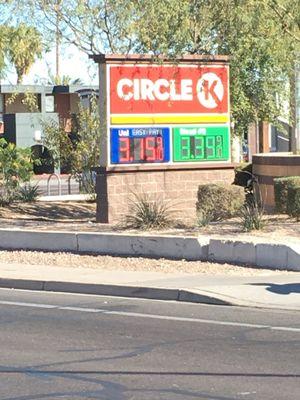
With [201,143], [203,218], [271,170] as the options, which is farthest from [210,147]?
[203,218]

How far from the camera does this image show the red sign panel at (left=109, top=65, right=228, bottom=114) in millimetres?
18875

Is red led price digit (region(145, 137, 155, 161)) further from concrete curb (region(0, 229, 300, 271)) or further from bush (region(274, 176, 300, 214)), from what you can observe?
concrete curb (region(0, 229, 300, 271))

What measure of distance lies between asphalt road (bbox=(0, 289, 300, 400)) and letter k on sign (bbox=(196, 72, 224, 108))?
9.08 m

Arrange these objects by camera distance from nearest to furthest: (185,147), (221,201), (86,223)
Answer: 1. (221,201)
2. (86,223)
3. (185,147)

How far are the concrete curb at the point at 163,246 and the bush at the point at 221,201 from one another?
3300 mm

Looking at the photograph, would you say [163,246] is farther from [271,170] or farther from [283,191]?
[271,170]

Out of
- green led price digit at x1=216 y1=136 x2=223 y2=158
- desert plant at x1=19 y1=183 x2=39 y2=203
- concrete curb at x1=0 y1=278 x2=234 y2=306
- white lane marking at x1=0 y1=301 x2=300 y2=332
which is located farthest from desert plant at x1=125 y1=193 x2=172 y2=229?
desert plant at x1=19 y1=183 x2=39 y2=203

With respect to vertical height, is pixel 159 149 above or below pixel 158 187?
above

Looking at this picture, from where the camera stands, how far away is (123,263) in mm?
14672

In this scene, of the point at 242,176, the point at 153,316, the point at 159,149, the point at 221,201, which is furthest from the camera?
the point at 242,176

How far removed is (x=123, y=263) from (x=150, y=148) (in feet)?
16.8

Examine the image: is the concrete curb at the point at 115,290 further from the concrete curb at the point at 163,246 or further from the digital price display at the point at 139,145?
the digital price display at the point at 139,145

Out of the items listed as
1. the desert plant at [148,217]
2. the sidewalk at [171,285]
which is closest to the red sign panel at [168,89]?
the desert plant at [148,217]

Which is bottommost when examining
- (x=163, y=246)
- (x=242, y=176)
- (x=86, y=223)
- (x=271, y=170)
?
(x=163, y=246)
